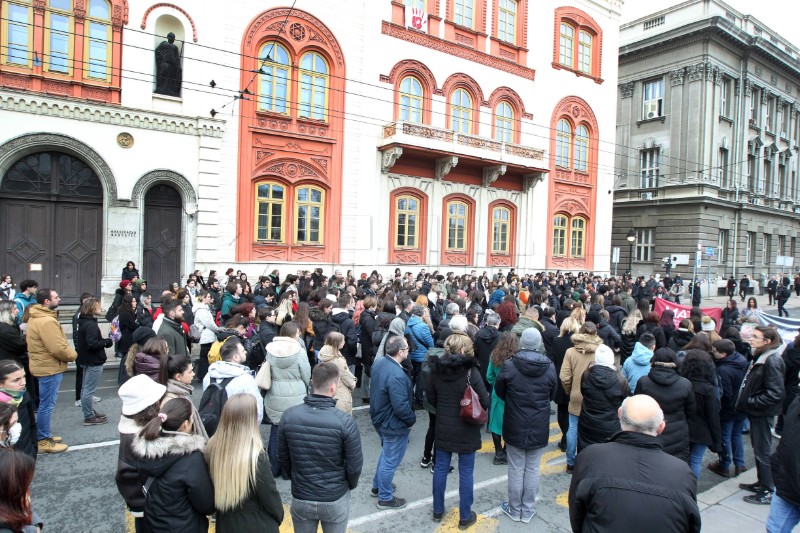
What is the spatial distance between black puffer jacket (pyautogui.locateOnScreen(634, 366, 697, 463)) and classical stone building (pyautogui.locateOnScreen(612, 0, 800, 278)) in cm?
3049

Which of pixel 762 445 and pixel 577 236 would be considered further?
pixel 577 236

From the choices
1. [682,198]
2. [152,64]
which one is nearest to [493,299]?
[152,64]

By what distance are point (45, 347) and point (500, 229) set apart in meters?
20.8

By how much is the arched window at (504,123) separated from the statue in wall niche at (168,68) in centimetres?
1412

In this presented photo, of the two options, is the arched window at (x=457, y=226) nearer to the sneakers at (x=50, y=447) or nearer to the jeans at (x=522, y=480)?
the jeans at (x=522, y=480)

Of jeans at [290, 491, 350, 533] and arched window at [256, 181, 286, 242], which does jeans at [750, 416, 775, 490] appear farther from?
arched window at [256, 181, 286, 242]

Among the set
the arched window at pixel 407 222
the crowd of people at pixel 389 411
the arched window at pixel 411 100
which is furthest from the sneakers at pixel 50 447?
the arched window at pixel 411 100

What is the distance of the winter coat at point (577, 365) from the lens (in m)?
5.90

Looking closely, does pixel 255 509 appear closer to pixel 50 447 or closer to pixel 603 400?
pixel 603 400

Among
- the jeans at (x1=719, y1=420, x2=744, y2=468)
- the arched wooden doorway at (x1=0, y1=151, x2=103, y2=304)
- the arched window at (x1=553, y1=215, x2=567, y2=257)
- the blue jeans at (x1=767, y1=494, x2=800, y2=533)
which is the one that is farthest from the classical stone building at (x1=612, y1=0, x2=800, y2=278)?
the arched wooden doorway at (x1=0, y1=151, x2=103, y2=304)

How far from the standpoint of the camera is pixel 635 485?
2715mm

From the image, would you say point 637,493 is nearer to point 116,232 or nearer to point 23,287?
point 23,287

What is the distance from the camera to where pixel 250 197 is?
17.5 meters

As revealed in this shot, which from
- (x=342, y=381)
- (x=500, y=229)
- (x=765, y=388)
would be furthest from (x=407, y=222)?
(x=765, y=388)
